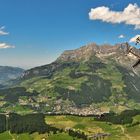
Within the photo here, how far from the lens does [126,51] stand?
1599cm

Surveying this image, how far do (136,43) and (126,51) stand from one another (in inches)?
34.3

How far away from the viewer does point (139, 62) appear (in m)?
15.7

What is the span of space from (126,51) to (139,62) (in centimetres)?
75

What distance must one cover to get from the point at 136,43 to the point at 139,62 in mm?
940

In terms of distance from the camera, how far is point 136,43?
15227 mm
